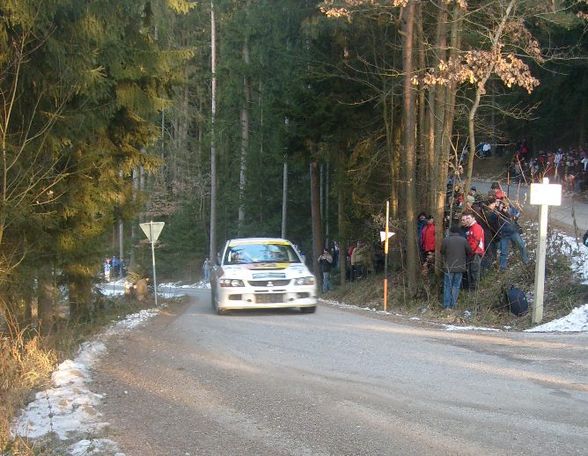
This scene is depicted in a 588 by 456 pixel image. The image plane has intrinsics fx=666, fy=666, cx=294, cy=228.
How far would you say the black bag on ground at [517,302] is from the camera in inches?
547

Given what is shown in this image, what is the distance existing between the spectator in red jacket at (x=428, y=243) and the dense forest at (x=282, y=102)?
0.40 metres

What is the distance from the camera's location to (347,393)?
23.1ft

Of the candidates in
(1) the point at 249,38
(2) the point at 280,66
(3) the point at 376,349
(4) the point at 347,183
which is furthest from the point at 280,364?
(1) the point at 249,38

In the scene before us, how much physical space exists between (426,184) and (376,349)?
1105 cm

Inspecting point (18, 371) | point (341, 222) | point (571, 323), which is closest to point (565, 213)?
point (341, 222)

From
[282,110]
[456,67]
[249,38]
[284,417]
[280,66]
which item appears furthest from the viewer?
[249,38]

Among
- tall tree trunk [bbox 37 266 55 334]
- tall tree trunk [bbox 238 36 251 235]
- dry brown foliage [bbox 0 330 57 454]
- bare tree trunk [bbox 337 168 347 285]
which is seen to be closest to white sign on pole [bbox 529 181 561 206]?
dry brown foliage [bbox 0 330 57 454]

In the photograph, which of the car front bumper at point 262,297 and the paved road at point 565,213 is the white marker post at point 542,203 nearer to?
the car front bumper at point 262,297

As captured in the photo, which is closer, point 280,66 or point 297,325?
point 297,325

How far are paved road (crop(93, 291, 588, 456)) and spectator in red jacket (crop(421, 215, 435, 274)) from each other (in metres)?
6.80

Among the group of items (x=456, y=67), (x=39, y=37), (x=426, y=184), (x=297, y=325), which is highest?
(x=456, y=67)

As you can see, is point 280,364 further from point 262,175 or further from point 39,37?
point 262,175

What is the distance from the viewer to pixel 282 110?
2597 centimetres

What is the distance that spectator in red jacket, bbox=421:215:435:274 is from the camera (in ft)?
58.5
